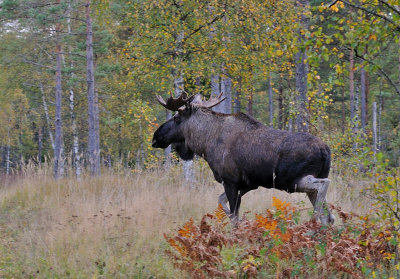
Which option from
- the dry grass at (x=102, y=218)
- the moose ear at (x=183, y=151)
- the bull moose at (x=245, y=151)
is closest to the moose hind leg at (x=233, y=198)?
the bull moose at (x=245, y=151)

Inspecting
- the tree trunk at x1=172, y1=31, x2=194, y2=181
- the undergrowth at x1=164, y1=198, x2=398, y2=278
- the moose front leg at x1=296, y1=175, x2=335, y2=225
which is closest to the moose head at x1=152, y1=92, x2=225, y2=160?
the moose front leg at x1=296, y1=175, x2=335, y2=225

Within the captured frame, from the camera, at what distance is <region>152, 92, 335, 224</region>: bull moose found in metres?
6.29

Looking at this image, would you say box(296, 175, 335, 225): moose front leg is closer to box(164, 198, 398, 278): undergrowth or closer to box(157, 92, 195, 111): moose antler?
box(164, 198, 398, 278): undergrowth

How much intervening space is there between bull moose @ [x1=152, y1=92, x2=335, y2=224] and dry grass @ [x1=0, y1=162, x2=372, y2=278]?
108 cm

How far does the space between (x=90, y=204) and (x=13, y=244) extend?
1.85 m

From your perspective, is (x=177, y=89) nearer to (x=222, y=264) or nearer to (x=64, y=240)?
(x=64, y=240)

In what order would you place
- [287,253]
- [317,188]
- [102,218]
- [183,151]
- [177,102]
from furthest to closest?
[183,151], [177,102], [102,218], [317,188], [287,253]

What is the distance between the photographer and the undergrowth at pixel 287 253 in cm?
458

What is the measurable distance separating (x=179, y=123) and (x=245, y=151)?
5.17ft

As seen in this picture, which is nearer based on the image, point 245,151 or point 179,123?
point 245,151

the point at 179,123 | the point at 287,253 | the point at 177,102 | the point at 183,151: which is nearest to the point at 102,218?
the point at 183,151

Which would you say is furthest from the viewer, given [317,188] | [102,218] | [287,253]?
[102,218]

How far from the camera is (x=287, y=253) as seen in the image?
4.88 meters

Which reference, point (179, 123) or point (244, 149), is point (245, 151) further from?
point (179, 123)
